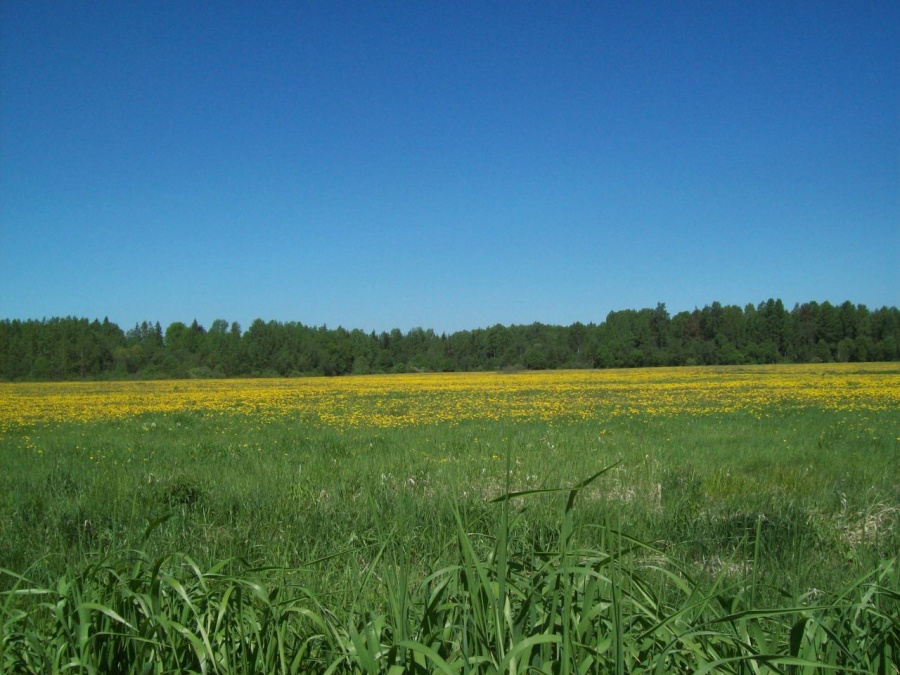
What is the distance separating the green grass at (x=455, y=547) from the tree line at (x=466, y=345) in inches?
2642

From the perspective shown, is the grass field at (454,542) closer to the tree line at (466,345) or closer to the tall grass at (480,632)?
the tall grass at (480,632)

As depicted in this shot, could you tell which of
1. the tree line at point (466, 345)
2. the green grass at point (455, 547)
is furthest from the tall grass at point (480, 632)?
the tree line at point (466, 345)

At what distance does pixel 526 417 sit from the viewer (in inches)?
632

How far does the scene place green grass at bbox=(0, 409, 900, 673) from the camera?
5.85 feet

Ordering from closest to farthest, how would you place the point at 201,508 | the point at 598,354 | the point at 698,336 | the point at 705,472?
the point at 201,508 < the point at 705,472 < the point at 598,354 < the point at 698,336

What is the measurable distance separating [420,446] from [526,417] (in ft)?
21.4

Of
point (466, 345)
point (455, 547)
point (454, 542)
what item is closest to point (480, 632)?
point (454, 542)

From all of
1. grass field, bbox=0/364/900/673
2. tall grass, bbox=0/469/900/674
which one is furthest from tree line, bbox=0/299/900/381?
tall grass, bbox=0/469/900/674

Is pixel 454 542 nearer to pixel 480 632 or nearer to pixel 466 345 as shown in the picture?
pixel 480 632

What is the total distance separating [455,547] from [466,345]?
101 m

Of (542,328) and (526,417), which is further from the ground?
(542,328)

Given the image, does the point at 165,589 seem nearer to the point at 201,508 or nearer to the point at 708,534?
the point at 201,508

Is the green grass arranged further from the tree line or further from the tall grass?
the tree line

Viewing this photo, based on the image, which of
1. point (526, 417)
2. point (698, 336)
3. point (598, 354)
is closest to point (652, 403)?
point (526, 417)
